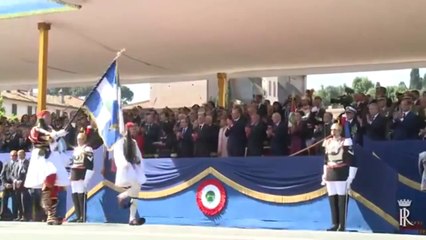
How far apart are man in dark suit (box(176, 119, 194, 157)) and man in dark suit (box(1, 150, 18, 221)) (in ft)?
13.2

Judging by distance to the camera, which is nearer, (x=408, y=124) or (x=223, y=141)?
(x=408, y=124)

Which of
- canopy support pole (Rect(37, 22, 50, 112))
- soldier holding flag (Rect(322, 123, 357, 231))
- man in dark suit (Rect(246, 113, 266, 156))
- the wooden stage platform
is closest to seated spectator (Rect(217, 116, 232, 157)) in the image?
man in dark suit (Rect(246, 113, 266, 156))

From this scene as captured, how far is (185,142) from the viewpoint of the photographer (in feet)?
47.4

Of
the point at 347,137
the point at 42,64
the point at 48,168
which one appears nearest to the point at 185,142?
the point at 48,168

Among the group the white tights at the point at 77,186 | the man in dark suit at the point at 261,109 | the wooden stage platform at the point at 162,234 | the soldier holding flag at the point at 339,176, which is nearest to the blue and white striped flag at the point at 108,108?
the white tights at the point at 77,186

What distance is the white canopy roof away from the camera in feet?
42.3

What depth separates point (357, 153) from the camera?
1128 centimetres

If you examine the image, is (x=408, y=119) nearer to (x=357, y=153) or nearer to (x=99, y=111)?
(x=357, y=153)

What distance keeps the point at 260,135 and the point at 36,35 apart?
6.54 metres

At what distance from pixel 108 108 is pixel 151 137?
9.71ft

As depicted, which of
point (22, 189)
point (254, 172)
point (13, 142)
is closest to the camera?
point (254, 172)

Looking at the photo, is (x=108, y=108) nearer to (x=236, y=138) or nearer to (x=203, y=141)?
(x=203, y=141)

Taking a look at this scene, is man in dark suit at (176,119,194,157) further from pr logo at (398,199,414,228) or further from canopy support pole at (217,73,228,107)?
canopy support pole at (217,73,228,107)

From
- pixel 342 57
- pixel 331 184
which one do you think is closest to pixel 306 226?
pixel 331 184
